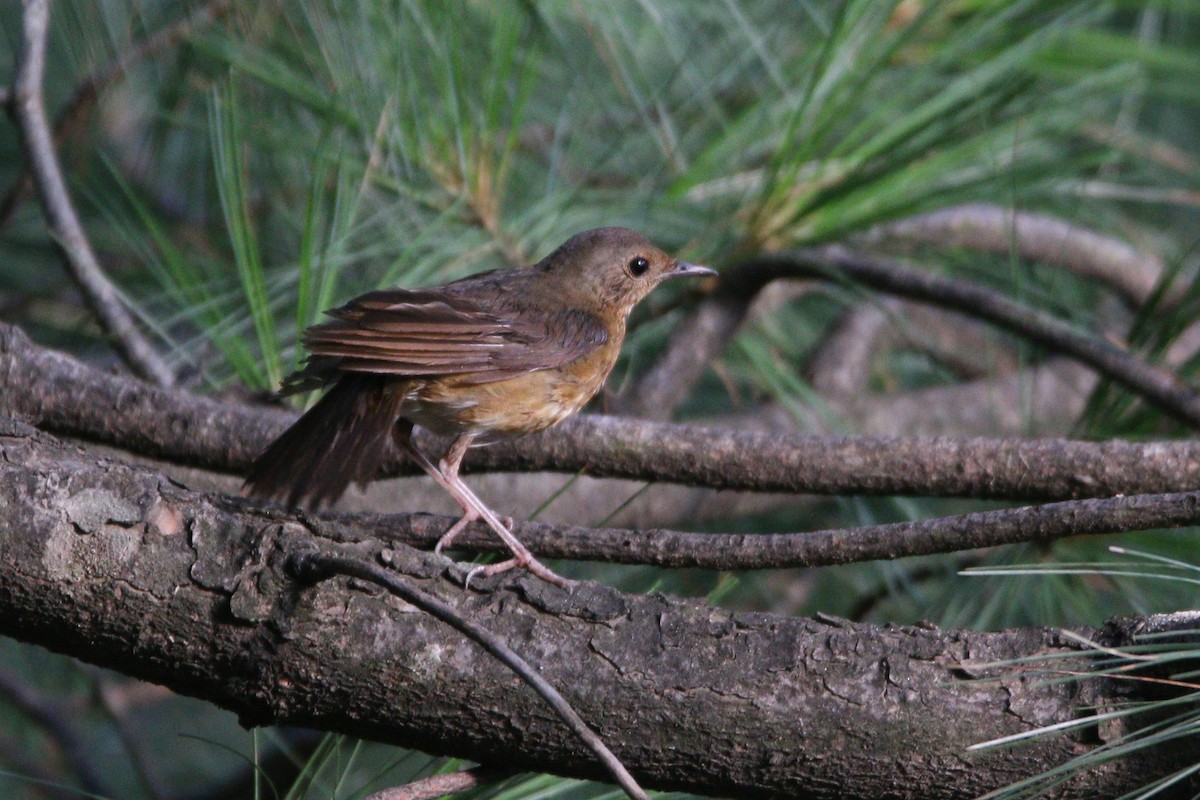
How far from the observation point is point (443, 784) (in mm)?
1871

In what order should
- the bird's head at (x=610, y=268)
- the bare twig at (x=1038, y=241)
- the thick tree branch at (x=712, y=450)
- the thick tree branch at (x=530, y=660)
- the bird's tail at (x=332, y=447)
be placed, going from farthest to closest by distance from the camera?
1. the bare twig at (x=1038, y=241)
2. the bird's head at (x=610, y=268)
3. the thick tree branch at (x=712, y=450)
4. the bird's tail at (x=332, y=447)
5. the thick tree branch at (x=530, y=660)

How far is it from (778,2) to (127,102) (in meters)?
3.31

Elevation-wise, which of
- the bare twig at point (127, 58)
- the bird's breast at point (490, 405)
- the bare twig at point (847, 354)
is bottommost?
the bare twig at point (847, 354)

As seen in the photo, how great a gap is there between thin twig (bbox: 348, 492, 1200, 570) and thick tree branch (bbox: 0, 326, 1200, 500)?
0.46 m

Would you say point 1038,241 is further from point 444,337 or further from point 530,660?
point 530,660

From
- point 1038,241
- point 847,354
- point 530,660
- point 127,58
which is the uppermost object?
point 127,58

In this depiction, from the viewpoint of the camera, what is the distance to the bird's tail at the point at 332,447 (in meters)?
2.24

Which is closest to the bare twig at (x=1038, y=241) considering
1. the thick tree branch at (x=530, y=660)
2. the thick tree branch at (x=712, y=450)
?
the thick tree branch at (x=712, y=450)

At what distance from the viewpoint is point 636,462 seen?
8.56 ft

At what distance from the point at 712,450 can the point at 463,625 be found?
1003 mm

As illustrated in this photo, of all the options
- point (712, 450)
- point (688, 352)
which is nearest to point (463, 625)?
point (712, 450)

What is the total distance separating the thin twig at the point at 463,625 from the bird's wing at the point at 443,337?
0.78 meters

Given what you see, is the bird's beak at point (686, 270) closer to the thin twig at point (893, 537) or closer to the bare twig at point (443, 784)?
the thin twig at point (893, 537)

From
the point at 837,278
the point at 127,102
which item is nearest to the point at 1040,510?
the point at 837,278
